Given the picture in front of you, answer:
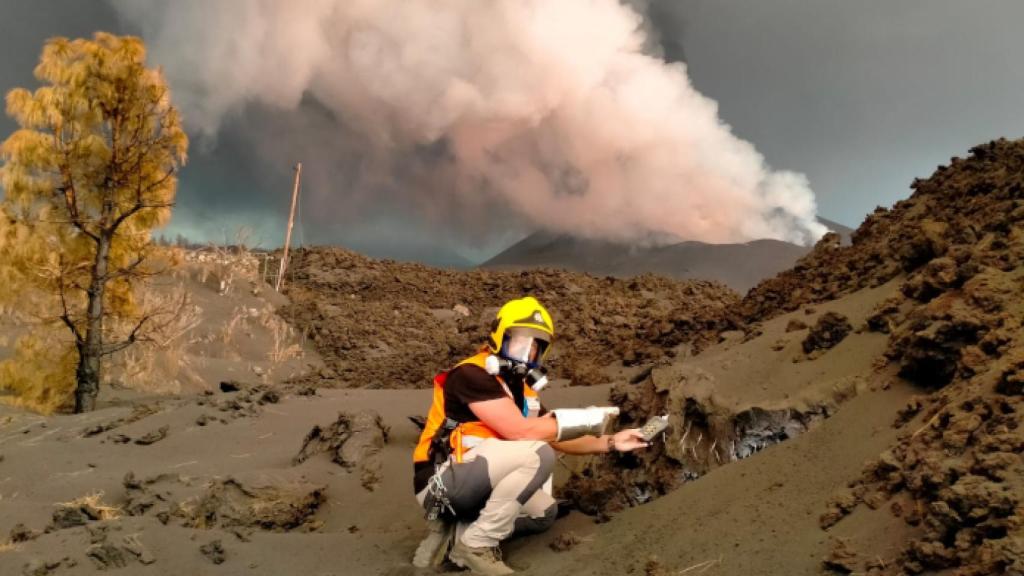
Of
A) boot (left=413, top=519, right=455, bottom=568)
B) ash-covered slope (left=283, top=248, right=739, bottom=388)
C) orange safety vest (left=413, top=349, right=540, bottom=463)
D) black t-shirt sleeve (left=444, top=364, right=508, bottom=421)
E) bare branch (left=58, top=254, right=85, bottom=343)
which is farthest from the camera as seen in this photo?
bare branch (left=58, top=254, right=85, bottom=343)

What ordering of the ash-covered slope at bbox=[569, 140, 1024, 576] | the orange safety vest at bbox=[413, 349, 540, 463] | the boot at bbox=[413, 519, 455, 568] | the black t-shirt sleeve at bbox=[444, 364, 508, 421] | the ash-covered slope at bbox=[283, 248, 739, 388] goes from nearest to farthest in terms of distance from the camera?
1. the ash-covered slope at bbox=[569, 140, 1024, 576]
2. the black t-shirt sleeve at bbox=[444, 364, 508, 421]
3. the orange safety vest at bbox=[413, 349, 540, 463]
4. the boot at bbox=[413, 519, 455, 568]
5. the ash-covered slope at bbox=[283, 248, 739, 388]

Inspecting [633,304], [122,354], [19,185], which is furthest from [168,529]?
[633,304]

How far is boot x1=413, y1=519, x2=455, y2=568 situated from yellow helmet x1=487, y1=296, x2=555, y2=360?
1.07 metres

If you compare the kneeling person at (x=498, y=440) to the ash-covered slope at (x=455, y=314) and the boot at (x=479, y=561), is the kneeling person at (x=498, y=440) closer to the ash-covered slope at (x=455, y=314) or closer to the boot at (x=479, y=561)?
the boot at (x=479, y=561)

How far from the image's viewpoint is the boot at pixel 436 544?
4.54 metres

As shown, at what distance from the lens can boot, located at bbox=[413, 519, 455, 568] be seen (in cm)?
454

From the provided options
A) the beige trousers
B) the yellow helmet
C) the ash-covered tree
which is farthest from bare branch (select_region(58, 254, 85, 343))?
the yellow helmet

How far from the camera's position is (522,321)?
14.1 ft

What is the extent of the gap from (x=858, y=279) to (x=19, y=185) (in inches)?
436

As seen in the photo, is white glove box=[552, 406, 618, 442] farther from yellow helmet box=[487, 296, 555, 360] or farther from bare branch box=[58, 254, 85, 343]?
bare branch box=[58, 254, 85, 343]

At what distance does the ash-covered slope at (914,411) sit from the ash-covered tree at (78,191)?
8841mm

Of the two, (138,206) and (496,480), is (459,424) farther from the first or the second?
(138,206)

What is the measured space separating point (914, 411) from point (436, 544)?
2691 millimetres

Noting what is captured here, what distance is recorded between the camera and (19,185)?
11.3 meters
